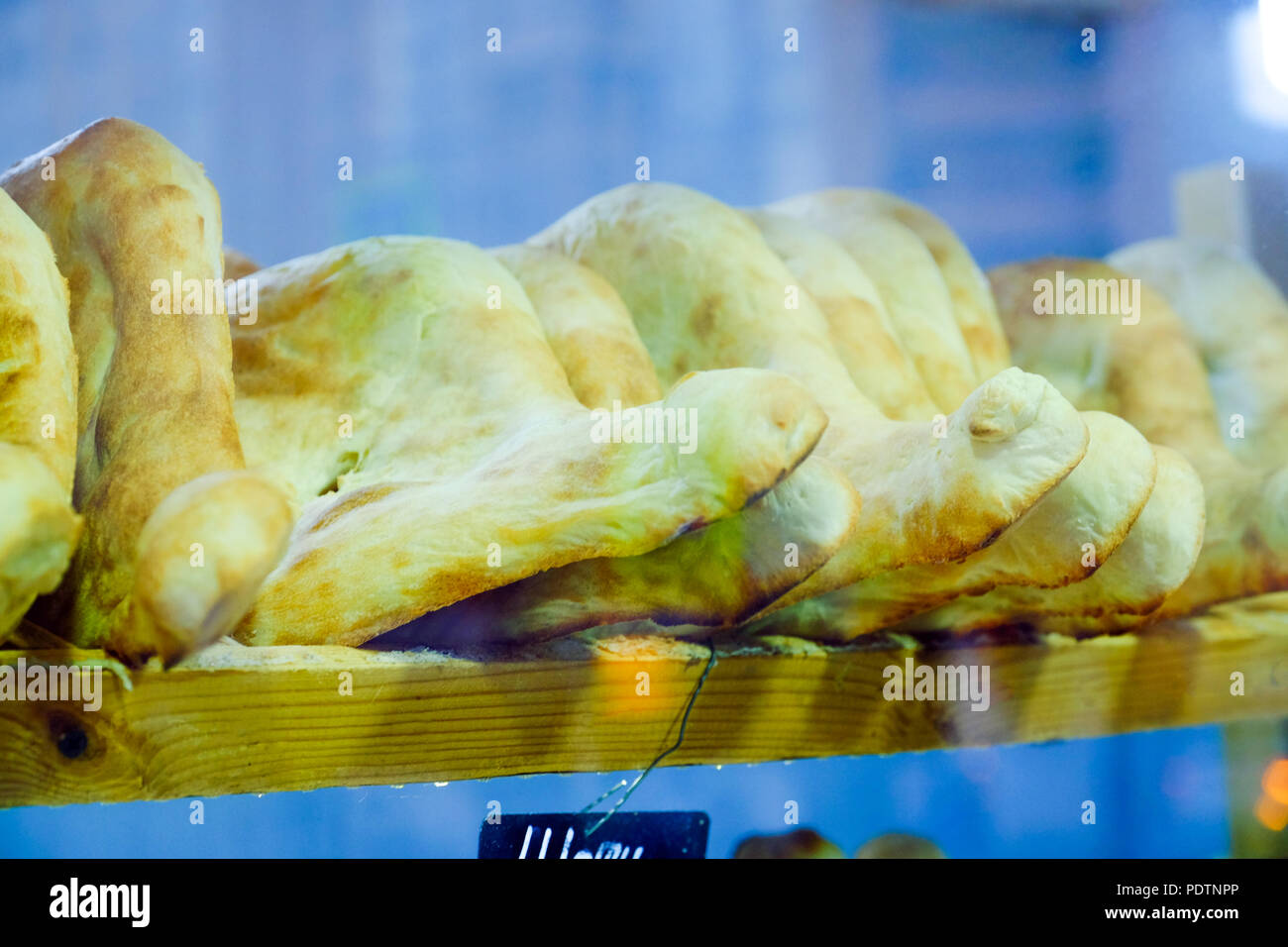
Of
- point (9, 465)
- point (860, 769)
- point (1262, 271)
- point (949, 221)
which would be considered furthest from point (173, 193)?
point (1262, 271)

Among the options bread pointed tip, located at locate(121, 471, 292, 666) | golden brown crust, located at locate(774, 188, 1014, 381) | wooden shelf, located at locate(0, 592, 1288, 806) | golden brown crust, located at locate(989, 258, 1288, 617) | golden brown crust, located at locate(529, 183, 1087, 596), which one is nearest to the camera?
bread pointed tip, located at locate(121, 471, 292, 666)

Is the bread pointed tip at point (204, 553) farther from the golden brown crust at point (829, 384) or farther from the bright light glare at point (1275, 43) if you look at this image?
the bright light glare at point (1275, 43)

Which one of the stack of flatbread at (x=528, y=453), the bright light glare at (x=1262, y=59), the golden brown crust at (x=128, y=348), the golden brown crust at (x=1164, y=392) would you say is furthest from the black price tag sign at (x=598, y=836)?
the bright light glare at (x=1262, y=59)

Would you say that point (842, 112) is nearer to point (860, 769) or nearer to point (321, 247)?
point (321, 247)

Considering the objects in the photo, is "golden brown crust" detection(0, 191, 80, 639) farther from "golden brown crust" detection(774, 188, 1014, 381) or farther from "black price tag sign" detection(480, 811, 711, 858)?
"golden brown crust" detection(774, 188, 1014, 381)

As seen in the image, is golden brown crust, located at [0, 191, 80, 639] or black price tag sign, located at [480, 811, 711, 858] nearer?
golden brown crust, located at [0, 191, 80, 639]

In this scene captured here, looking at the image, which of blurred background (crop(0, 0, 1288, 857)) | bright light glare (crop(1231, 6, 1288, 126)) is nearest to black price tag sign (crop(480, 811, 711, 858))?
blurred background (crop(0, 0, 1288, 857))
